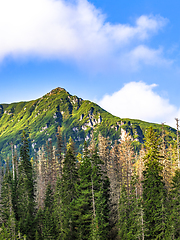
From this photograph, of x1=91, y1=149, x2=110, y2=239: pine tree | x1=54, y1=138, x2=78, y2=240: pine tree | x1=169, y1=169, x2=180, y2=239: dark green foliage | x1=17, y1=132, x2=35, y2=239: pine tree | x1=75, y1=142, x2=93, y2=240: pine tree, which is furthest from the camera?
x1=17, y1=132, x2=35, y2=239: pine tree

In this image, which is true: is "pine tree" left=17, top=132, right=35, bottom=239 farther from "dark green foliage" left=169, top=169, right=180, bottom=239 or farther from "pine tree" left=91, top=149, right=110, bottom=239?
"dark green foliage" left=169, top=169, right=180, bottom=239

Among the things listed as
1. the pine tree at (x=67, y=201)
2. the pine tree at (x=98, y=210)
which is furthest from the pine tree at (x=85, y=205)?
the pine tree at (x=67, y=201)

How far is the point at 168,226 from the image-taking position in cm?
2588

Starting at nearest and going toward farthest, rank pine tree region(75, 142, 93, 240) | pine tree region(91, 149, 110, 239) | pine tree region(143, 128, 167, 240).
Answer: pine tree region(143, 128, 167, 240), pine tree region(91, 149, 110, 239), pine tree region(75, 142, 93, 240)

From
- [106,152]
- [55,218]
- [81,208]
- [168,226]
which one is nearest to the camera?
[168,226]

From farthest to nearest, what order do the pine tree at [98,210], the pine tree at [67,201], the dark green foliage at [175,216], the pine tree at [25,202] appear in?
the pine tree at [25,202] < the pine tree at [67,201] < the pine tree at [98,210] < the dark green foliage at [175,216]

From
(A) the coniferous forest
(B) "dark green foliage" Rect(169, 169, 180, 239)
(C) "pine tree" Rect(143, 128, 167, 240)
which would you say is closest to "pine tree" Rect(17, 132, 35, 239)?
(A) the coniferous forest

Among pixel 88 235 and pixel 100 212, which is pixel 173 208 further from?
pixel 88 235

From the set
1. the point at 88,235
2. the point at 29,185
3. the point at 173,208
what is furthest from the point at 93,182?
the point at 29,185

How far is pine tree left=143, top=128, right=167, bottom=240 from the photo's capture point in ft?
88.0

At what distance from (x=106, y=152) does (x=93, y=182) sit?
1481 cm

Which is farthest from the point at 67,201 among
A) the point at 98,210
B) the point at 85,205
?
the point at 98,210

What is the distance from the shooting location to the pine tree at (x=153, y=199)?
1056 inches

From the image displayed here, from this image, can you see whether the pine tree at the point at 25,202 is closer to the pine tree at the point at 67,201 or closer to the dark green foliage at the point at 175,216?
the pine tree at the point at 67,201
